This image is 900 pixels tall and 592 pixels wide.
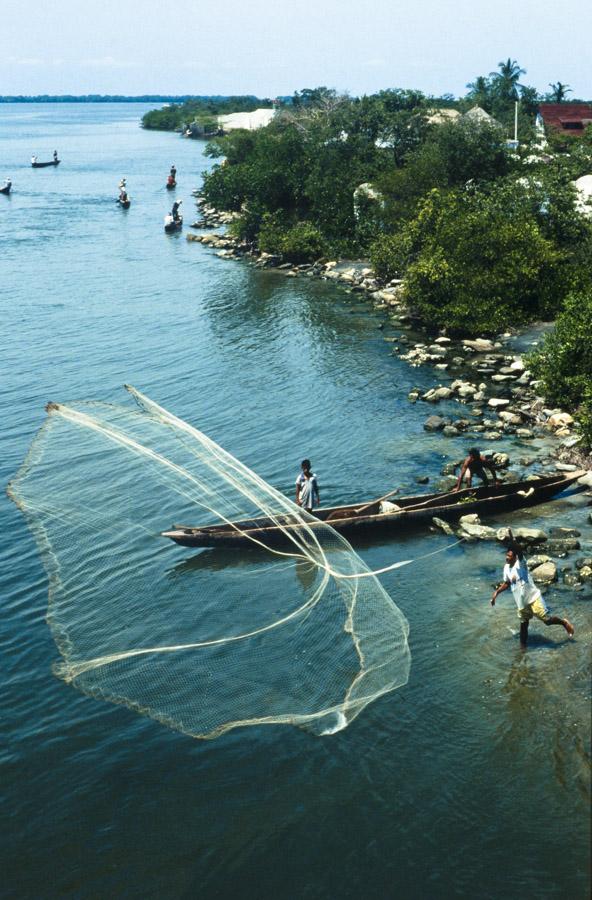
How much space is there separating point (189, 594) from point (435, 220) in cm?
2322

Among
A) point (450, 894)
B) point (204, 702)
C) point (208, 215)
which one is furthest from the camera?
point (208, 215)

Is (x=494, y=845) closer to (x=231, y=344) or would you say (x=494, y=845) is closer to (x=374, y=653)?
(x=374, y=653)

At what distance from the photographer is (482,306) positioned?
30.1 meters

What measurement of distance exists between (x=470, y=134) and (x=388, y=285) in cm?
822

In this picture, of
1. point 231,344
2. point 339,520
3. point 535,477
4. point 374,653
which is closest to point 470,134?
point 231,344

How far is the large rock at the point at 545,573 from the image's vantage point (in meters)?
14.7

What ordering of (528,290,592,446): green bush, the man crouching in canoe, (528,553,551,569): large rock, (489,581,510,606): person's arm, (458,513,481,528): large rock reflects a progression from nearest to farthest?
the man crouching in canoe → (489,581,510,606): person's arm → (528,553,551,569): large rock → (458,513,481,528): large rock → (528,290,592,446): green bush

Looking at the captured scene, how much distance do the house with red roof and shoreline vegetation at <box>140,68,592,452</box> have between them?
13.2 m

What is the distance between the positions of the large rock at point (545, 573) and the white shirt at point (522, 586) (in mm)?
2369

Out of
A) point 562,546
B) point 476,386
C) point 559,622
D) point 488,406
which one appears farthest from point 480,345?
point 559,622

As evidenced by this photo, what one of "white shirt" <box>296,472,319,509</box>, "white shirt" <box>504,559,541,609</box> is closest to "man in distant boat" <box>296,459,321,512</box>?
"white shirt" <box>296,472,319,509</box>

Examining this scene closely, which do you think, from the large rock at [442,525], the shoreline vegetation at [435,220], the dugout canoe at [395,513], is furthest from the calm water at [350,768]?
the shoreline vegetation at [435,220]

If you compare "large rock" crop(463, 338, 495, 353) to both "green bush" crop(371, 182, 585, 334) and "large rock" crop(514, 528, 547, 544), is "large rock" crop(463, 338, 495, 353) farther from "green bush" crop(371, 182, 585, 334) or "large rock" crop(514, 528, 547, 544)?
"large rock" crop(514, 528, 547, 544)

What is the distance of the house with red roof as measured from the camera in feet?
246
